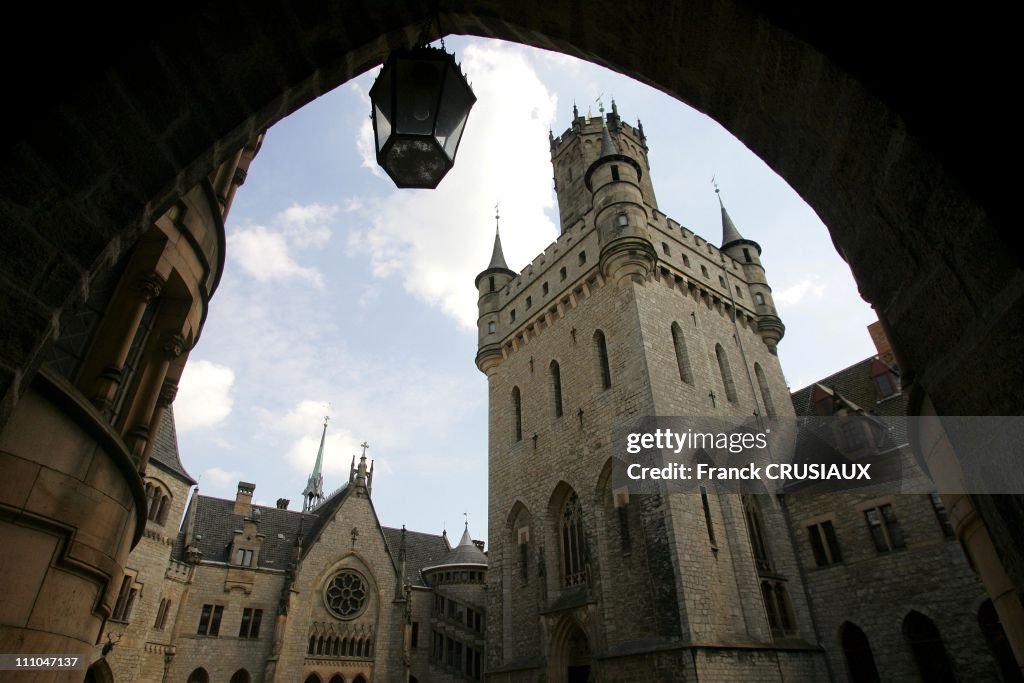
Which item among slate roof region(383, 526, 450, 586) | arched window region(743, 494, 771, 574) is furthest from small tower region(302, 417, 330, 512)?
arched window region(743, 494, 771, 574)

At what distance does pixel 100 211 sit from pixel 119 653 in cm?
2221

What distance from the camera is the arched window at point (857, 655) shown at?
14898mm

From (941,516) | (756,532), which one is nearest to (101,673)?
(756,532)

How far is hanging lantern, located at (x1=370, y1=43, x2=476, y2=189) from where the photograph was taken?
122 inches

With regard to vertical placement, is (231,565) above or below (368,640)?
above

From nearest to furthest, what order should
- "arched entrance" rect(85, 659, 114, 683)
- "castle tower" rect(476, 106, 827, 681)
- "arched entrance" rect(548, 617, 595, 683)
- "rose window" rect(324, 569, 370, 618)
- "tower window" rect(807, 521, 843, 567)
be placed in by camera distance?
1. "castle tower" rect(476, 106, 827, 681)
2. "arched entrance" rect(548, 617, 595, 683)
3. "tower window" rect(807, 521, 843, 567)
4. "arched entrance" rect(85, 659, 114, 683)
5. "rose window" rect(324, 569, 370, 618)

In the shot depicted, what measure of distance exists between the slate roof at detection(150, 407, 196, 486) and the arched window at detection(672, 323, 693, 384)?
17464mm

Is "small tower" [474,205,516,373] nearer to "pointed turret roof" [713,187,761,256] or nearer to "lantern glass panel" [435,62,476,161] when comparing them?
"pointed turret roof" [713,187,761,256]

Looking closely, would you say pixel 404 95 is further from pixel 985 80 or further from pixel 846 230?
pixel 985 80

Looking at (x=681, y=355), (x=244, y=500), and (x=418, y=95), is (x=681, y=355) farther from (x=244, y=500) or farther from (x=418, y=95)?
(x=244, y=500)

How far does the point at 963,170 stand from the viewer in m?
1.50

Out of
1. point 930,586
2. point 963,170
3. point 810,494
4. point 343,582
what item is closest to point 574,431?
point 810,494

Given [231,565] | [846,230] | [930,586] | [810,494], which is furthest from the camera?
[231,565]

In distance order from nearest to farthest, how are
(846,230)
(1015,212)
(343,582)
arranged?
(1015,212), (846,230), (343,582)
